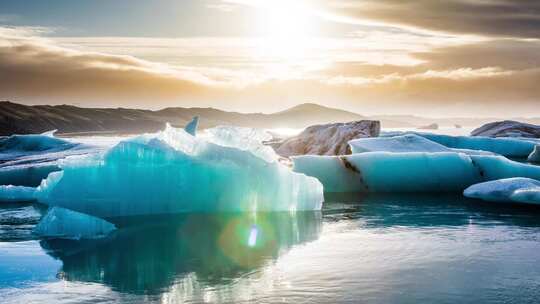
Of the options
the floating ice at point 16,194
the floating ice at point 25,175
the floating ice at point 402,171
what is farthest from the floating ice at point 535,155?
the floating ice at point 16,194

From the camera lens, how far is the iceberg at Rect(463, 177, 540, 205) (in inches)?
511

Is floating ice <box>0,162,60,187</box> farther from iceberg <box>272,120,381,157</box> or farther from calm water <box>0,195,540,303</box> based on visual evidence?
iceberg <box>272,120,381,157</box>

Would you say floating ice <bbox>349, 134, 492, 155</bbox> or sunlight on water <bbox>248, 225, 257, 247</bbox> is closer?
sunlight on water <bbox>248, 225, 257, 247</bbox>

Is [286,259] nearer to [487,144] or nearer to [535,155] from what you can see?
[535,155]

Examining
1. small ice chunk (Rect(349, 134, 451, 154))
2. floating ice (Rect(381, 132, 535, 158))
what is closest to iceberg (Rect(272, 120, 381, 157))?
small ice chunk (Rect(349, 134, 451, 154))

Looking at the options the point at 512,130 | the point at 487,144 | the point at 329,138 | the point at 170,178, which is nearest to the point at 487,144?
the point at 487,144

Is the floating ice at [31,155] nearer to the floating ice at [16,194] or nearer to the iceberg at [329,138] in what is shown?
the floating ice at [16,194]

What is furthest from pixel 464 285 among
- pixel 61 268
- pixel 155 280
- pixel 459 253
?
pixel 61 268

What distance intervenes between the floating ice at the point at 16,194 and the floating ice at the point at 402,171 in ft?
22.4

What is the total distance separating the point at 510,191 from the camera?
13.4 m

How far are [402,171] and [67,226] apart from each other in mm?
8981

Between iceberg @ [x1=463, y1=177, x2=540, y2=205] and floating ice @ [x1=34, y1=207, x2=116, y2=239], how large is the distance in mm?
8592

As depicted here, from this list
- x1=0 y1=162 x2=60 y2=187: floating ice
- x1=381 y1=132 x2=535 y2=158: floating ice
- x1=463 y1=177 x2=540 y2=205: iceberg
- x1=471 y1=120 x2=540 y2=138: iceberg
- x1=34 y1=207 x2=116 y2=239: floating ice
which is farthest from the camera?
x1=471 y1=120 x2=540 y2=138: iceberg

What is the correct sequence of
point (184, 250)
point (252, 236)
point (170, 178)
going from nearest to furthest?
1. point (184, 250)
2. point (252, 236)
3. point (170, 178)
